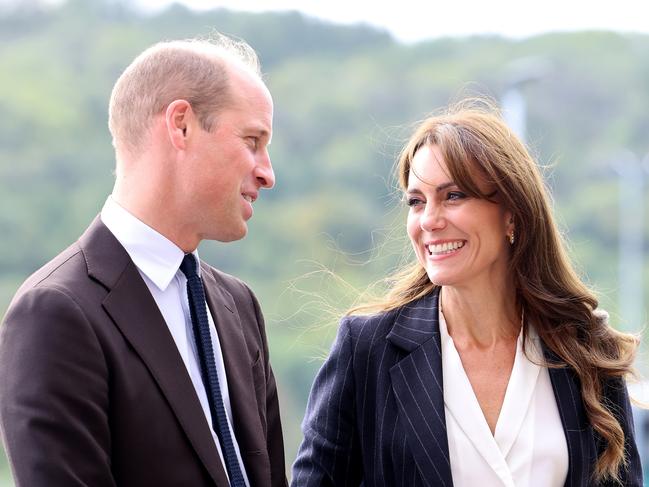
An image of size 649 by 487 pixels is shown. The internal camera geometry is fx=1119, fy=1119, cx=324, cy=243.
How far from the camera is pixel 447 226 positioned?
3.43m

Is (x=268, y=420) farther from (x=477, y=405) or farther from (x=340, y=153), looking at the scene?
(x=340, y=153)

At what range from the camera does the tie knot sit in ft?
9.73

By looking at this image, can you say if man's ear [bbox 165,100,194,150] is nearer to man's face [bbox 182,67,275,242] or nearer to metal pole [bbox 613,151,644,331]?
man's face [bbox 182,67,275,242]

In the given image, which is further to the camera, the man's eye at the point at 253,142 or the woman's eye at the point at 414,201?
the woman's eye at the point at 414,201

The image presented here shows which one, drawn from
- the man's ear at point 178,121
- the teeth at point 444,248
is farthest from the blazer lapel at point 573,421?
the man's ear at point 178,121

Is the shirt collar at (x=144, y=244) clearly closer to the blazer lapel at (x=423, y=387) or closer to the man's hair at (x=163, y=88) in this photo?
the man's hair at (x=163, y=88)

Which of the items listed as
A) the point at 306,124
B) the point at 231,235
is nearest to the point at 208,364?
the point at 231,235

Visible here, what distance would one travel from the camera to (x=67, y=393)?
2.49 meters

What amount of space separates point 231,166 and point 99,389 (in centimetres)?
69

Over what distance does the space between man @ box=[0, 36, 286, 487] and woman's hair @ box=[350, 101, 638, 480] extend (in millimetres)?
702

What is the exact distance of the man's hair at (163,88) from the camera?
2.85 m

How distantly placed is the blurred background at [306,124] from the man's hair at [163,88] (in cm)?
2636

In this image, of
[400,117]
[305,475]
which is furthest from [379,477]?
[400,117]

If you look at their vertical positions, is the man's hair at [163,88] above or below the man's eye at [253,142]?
above
